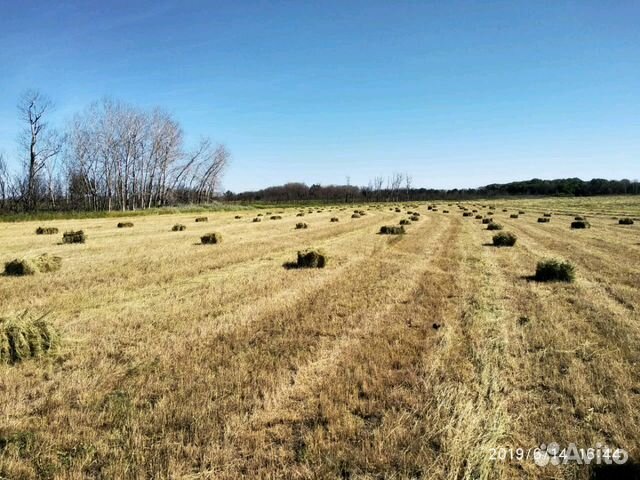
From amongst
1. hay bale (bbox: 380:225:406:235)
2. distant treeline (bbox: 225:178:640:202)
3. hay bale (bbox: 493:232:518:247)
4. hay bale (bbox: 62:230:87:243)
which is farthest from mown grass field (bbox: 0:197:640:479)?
distant treeline (bbox: 225:178:640:202)

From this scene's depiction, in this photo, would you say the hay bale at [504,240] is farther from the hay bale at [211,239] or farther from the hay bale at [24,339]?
the hay bale at [24,339]

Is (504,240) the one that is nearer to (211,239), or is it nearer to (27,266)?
(211,239)

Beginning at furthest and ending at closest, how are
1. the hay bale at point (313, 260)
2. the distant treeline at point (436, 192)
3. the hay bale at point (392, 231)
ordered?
the distant treeline at point (436, 192) < the hay bale at point (392, 231) < the hay bale at point (313, 260)

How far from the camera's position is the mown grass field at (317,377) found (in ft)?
12.1

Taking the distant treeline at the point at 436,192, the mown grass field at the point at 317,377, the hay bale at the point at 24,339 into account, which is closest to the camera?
the mown grass field at the point at 317,377

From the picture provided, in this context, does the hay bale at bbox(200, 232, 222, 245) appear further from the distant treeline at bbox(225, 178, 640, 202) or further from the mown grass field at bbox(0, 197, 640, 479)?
the distant treeline at bbox(225, 178, 640, 202)

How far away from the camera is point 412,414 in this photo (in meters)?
4.35

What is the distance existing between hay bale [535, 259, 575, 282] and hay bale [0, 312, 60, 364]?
11117 millimetres

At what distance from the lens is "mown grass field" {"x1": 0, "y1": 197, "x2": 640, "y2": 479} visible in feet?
12.1

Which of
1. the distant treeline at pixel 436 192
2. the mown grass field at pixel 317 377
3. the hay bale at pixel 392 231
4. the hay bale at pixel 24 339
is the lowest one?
the mown grass field at pixel 317 377

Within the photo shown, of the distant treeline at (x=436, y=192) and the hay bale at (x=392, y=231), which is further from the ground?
the distant treeline at (x=436, y=192)

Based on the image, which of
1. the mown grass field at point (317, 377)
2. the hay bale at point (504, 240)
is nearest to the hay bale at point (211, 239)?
the mown grass field at point (317, 377)

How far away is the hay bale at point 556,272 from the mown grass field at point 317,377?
0.36 meters

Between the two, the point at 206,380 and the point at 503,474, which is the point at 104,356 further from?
the point at 503,474
